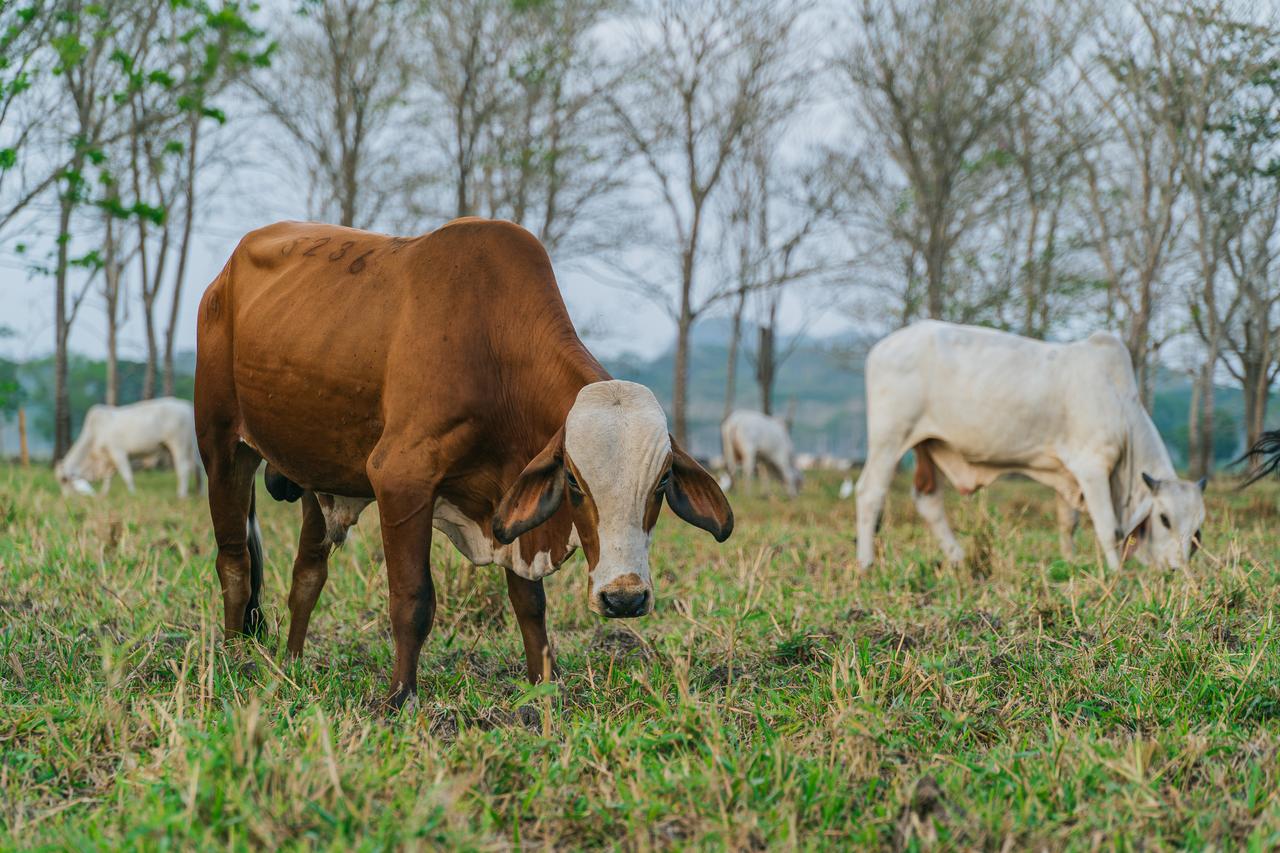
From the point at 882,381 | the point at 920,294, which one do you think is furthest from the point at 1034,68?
the point at 882,381

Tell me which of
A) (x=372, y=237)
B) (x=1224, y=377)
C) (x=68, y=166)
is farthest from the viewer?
(x=1224, y=377)

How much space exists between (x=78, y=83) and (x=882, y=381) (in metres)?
11.7

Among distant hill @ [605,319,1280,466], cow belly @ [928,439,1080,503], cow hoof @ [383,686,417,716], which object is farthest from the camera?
distant hill @ [605,319,1280,466]

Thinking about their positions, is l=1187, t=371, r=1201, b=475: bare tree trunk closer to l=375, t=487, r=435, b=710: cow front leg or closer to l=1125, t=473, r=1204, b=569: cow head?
l=1125, t=473, r=1204, b=569: cow head

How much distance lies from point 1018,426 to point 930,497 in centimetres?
87

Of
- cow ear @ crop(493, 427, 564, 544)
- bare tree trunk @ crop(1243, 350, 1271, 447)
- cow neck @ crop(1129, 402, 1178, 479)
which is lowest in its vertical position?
cow ear @ crop(493, 427, 564, 544)

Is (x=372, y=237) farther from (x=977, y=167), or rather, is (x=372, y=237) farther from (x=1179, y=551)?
(x=977, y=167)

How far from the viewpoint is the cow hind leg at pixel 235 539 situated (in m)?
4.49

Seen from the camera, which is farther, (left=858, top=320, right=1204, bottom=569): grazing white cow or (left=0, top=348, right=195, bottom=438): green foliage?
(left=0, top=348, right=195, bottom=438): green foliage

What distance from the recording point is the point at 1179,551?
6.41 metres

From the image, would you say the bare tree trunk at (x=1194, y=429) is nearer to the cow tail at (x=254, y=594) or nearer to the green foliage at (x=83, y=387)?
the cow tail at (x=254, y=594)

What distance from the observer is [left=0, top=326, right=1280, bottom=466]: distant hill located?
27.8 meters

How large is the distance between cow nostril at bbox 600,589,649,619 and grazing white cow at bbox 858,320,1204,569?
13.1 feet

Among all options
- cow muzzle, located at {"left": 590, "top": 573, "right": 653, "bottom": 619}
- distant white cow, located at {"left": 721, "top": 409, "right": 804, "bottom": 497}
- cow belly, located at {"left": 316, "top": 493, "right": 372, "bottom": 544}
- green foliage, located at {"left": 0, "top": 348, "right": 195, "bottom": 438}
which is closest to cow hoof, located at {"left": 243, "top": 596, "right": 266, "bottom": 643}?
cow belly, located at {"left": 316, "top": 493, "right": 372, "bottom": 544}
